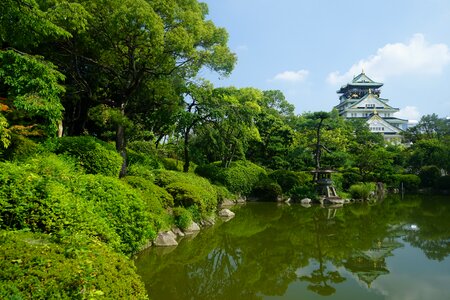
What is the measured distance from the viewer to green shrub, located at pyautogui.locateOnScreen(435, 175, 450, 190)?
85.7ft

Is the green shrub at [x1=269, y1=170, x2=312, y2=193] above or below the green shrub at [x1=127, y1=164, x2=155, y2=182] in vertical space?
below

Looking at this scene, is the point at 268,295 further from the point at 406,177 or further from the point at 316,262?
the point at 406,177

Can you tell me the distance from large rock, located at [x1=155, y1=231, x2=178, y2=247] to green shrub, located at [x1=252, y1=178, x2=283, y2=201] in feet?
39.2

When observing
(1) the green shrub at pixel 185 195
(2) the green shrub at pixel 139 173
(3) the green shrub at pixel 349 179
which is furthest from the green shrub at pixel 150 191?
(3) the green shrub at pixel 349 179

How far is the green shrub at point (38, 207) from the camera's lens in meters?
3.91

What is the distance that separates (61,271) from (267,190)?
1728 centimetres

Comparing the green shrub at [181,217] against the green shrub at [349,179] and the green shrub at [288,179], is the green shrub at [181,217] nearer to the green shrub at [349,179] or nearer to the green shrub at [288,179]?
the green shrub at [288,179]

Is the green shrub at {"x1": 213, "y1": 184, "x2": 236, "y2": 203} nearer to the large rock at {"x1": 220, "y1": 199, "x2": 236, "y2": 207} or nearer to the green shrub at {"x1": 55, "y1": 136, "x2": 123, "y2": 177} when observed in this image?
the large rock at {"x1": 220, "y1": 199, "x2": 236, "y2": 207}

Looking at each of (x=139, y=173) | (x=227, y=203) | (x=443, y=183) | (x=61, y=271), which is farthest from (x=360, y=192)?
(x=61, y=271)

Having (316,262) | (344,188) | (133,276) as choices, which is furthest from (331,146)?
(133,276)

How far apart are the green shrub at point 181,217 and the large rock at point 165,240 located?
1033mm

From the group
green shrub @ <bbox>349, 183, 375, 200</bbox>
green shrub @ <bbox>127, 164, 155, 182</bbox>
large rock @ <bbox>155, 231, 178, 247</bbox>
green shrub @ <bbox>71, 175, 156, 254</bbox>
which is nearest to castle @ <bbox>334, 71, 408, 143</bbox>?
green shrub @ <bbox>349, 183, 375, 200</bbox>

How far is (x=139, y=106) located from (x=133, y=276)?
37.8ft

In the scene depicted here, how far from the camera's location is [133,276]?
340 cm
